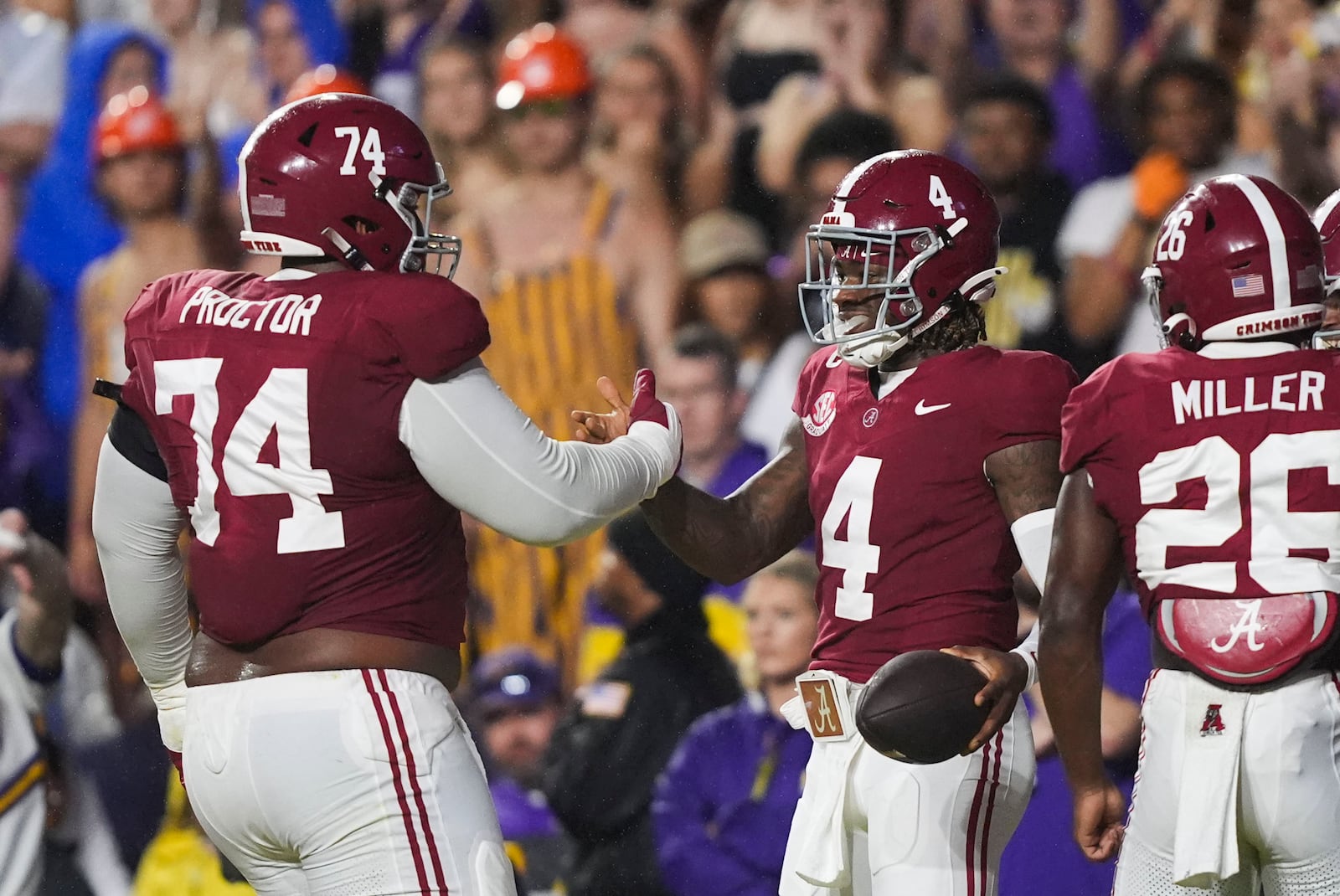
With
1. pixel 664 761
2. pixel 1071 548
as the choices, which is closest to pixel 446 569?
pixel 1071 548

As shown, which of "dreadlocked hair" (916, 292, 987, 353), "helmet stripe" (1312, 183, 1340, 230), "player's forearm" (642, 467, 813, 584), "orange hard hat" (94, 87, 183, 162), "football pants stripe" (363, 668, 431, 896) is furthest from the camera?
"orange hard hat" (94, 87, 183, 162)

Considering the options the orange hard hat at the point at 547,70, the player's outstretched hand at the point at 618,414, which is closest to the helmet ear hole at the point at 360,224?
the player's outstretched hand at the point at 618,414

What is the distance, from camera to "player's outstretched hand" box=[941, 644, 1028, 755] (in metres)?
2.28

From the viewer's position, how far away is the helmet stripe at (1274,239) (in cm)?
233

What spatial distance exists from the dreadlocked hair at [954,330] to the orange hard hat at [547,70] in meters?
2.68

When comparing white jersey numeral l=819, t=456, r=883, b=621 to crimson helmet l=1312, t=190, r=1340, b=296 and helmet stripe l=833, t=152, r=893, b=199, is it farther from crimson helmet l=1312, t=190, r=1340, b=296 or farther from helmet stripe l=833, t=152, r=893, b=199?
crimson helmet l=1312, t=190, r=1340, b=296

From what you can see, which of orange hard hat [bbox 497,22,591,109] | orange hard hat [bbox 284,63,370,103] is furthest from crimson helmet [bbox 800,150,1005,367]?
orange hard hat [bbox 284,63,370,103]

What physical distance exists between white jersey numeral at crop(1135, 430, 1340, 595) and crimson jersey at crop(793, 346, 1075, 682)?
249mm

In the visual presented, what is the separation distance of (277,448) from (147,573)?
1.35 ft

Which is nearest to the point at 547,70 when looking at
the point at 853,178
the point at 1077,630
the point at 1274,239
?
the point at 853,178

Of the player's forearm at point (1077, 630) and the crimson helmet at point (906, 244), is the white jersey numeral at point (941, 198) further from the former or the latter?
the player's forearm at point (1077, 630)

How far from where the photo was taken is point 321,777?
6.96 ft

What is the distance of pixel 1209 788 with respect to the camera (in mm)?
2248

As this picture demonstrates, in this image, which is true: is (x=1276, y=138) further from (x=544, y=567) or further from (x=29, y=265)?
(x=29, y=265)
